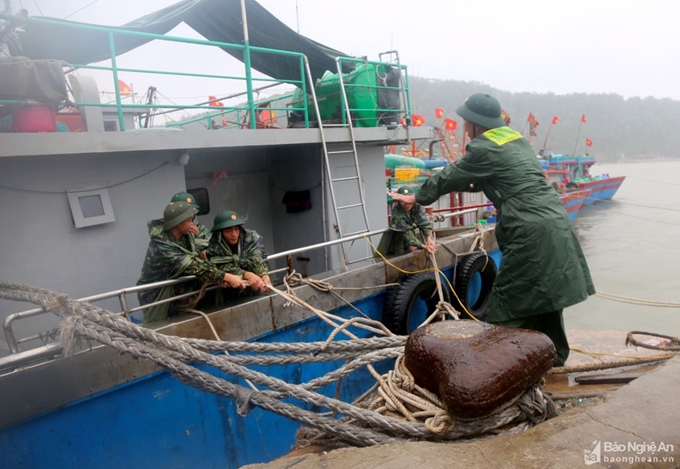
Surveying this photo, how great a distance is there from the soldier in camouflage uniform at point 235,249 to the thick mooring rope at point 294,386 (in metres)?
1.68

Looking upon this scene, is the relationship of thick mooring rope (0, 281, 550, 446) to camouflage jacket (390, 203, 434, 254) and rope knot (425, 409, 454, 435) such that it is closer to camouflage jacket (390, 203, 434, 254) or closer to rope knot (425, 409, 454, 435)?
rope knot (425, 409, 454, 435)

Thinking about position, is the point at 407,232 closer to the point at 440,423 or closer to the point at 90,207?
the point at 90,207

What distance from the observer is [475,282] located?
750 cm

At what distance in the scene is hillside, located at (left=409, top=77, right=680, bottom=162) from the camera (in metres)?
75.5

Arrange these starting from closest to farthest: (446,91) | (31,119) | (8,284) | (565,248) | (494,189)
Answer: (8,284) < (565,248) < (494,189) < (31,119) < (446,91)

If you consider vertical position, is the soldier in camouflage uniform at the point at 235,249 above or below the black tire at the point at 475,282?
above

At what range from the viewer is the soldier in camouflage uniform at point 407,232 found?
624 centimetres

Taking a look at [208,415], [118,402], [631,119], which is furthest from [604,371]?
[631,119]

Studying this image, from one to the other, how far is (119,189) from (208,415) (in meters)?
2.53

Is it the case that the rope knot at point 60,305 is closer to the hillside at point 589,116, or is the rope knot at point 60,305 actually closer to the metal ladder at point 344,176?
the metal ladder at point 344,176

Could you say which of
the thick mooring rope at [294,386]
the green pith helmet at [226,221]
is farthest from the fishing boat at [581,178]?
the thick mooring rope at [294,386]

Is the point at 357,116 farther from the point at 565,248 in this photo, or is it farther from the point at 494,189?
the point at 565,248

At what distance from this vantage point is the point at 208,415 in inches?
163

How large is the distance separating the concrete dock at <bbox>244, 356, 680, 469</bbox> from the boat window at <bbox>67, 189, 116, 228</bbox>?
3.78 m
